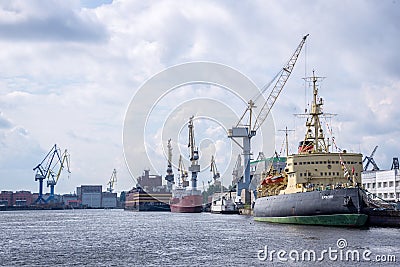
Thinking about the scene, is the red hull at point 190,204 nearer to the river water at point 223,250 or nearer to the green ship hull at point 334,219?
the green ship hull at point 334,219

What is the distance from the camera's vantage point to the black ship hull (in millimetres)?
58375

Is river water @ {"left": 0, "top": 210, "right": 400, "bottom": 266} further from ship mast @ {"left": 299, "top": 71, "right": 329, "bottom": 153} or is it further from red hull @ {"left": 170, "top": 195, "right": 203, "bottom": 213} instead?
red hull @ {"left": 170, "top": 195, "right": 203, "bottom": 213}

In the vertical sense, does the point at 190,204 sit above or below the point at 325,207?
below

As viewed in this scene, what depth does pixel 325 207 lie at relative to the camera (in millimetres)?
60625

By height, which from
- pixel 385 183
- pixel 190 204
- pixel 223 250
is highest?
pixel 385 183

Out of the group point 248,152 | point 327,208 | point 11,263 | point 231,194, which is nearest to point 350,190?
point 327,208

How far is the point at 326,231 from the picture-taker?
56.0 m

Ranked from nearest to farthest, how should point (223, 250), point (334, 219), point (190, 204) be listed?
point (223, 250) < point (334, 219) < point (190, 204)

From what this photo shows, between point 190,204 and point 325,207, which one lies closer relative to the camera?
point 325,207

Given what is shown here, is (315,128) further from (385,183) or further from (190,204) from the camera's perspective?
(190,204)

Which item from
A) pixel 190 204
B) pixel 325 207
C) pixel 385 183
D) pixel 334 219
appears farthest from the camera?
pixel 190 204

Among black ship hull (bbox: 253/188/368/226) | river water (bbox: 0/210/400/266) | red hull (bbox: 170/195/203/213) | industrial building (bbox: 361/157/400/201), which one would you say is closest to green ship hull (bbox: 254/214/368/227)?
black ship hull (bbox: 253/188/368/226)

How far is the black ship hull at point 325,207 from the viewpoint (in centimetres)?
5838

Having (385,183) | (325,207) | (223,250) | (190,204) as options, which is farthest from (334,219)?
(190,204)
